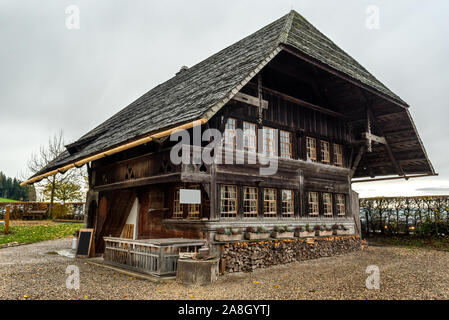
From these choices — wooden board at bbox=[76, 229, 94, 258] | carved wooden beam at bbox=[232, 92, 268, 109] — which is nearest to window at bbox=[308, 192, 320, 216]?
carved wooden beam at bbox=[232, 92, 268, 109]

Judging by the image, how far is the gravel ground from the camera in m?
6.71

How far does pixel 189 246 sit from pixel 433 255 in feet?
32.3

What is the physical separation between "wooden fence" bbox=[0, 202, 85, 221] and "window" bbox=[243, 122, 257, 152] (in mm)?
23592

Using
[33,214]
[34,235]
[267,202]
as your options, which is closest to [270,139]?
[267,202]

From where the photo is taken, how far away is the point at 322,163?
45.0 feet

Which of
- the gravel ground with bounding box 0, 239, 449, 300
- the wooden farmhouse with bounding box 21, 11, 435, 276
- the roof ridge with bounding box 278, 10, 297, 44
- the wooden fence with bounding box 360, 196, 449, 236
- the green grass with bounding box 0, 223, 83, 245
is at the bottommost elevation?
the gravel ground with bounding box 0, 239, 449, 300

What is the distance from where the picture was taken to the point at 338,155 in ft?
48.2

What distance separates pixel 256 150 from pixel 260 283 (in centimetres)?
480

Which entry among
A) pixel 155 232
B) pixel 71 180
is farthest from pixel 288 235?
pixel 71 180

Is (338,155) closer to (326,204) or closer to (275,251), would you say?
(326,204)

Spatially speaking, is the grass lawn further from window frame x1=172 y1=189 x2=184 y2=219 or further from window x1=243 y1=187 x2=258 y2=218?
window frame x1=172 y1=189 x2=184 y2=219

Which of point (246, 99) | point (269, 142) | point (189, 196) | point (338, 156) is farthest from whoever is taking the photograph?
point (338, 156)
